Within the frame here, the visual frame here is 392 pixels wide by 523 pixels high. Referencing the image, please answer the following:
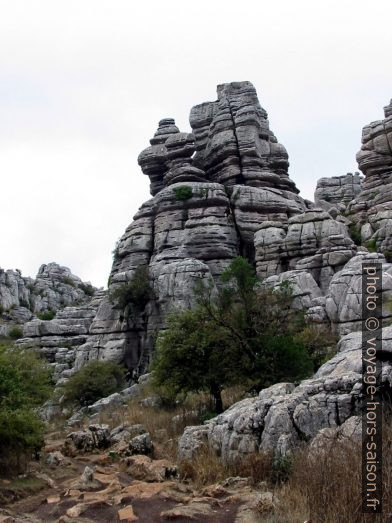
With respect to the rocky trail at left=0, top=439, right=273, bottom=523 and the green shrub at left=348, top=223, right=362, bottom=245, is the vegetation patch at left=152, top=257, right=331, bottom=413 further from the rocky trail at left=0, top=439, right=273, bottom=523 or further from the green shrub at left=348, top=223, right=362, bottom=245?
the green shrub at left=348, top=223, right=362, bottom=245

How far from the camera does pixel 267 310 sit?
800 inches

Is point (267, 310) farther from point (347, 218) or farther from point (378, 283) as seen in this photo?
point (347, 218)

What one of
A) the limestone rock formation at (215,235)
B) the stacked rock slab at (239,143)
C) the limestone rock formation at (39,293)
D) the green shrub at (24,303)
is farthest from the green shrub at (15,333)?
the stacked rock slab at (239,143)

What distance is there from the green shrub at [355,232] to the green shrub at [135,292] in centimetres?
1601

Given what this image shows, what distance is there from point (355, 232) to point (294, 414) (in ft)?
102

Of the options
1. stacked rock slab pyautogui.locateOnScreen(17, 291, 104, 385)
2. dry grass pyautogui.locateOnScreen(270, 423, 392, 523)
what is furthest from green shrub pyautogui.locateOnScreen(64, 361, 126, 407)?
dry grass pyautogui.locateOnScreen(270, 423, 392, 523)

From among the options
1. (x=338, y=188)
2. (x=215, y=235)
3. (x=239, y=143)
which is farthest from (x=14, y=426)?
(x=338, y=188)

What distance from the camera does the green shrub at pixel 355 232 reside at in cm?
3828

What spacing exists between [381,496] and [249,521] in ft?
6.82

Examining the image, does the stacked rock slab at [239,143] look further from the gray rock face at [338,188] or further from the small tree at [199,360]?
the small tree at [199,360]

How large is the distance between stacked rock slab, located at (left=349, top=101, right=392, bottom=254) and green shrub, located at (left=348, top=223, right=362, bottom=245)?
0.39 metres

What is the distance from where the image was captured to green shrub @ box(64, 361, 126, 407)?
99.3ft

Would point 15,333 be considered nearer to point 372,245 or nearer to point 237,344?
point 372,245

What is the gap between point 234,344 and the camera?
61.5 ft
